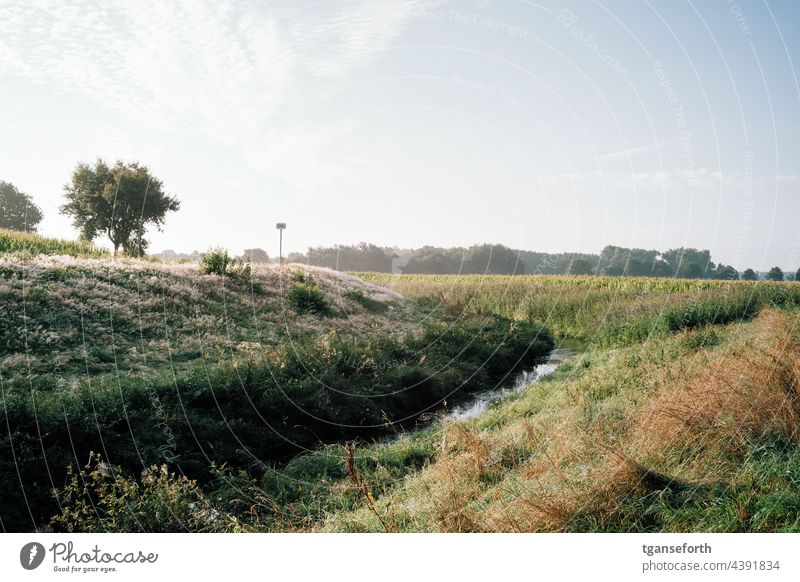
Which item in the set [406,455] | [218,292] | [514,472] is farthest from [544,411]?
[218,292]

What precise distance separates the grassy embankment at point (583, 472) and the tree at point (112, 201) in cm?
1157

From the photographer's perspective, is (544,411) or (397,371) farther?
(397,371)

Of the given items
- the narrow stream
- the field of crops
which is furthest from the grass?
the field of crops

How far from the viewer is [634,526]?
14.0 ft

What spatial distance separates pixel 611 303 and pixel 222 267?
1816cm

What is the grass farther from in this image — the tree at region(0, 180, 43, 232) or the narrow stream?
the narrow stream

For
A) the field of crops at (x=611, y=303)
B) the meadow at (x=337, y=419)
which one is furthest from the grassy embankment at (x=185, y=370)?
the field of crops at (x=611, y=303)

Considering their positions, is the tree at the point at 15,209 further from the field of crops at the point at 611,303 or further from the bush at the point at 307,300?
the field of crops at the point at 611,303

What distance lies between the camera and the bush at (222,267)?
665 inches

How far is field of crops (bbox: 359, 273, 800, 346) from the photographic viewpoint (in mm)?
17016

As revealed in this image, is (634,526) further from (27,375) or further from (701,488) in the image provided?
(27,375)
